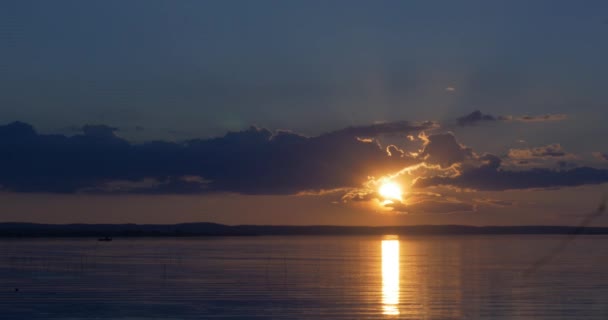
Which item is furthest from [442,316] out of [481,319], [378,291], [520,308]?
[378,291]

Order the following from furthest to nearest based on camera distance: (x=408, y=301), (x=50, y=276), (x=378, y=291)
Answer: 1. (x=50, y=276)
2. (x=378, y=291)
3. (x=408, y=301)

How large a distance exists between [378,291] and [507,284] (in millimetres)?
12334

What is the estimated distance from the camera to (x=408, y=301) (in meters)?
51.3

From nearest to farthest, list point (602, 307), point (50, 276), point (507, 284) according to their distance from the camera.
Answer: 1. point (602, 307)
2. point (507, 284)
3. point (50, 276)

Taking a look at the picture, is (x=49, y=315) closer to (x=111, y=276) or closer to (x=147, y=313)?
(x=147, y=313)

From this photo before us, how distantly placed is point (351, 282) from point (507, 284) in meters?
11.6

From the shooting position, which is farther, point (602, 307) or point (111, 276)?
point (111, 276)

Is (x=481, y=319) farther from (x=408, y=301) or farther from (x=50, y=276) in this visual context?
(x=50, y=276)

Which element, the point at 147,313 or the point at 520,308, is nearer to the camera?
the point at 147,313


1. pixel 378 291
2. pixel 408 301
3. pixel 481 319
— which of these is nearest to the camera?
pixel 481 319

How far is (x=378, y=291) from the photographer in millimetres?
58062

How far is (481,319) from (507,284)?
22.7 m


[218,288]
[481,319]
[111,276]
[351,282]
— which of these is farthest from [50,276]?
[481,319]

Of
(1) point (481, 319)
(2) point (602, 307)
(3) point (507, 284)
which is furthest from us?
(3) point (507, 284)
